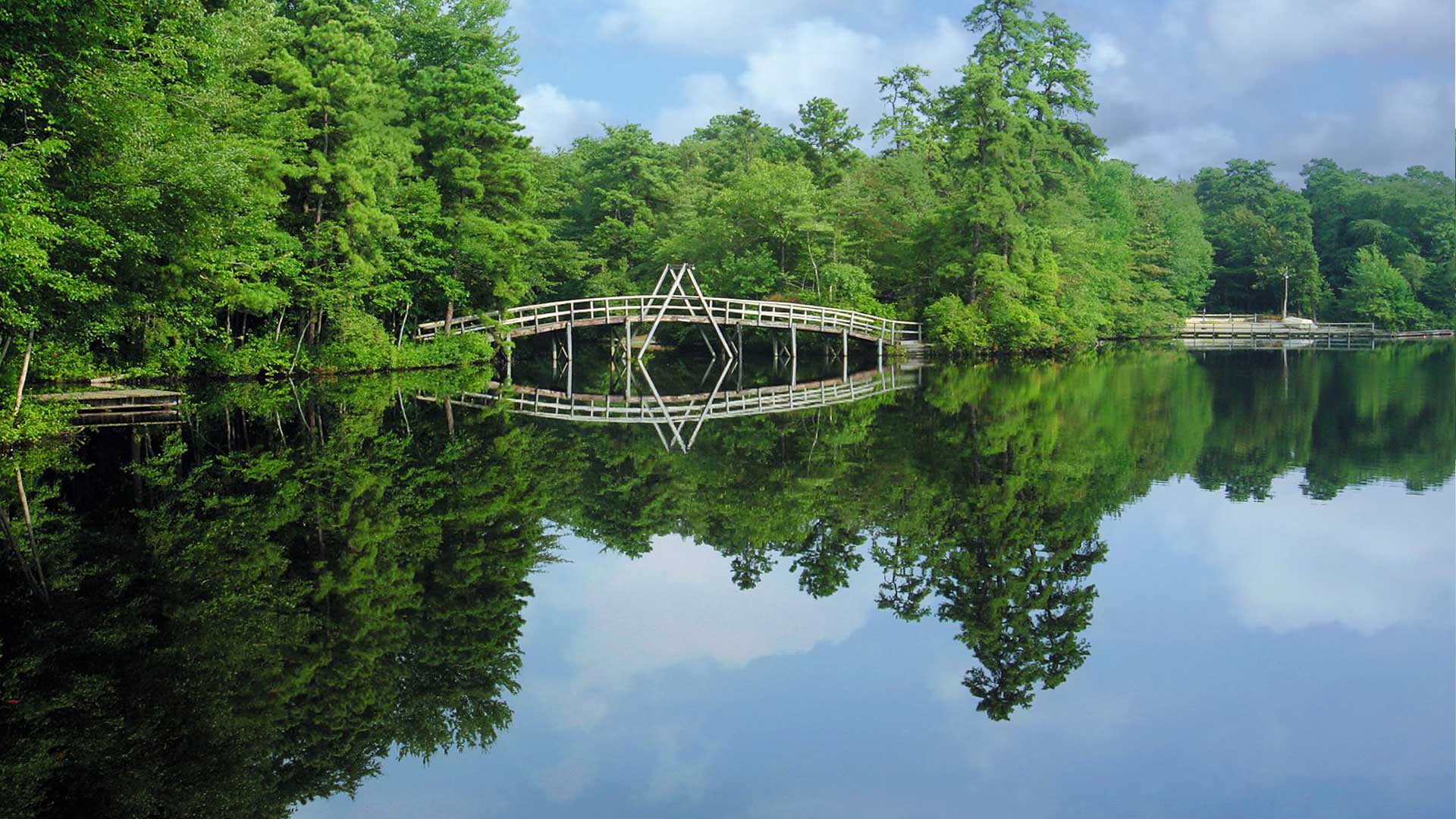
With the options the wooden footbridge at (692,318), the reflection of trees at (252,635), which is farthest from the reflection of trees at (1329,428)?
the wooden footbridge at (692,318)

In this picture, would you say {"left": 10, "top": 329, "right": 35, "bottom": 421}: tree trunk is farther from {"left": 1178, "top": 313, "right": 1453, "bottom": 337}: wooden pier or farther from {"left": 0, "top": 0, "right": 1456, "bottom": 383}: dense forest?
{"left": 1178, "top": 313, "right": 1453, "bottom": 337}: wooden pier

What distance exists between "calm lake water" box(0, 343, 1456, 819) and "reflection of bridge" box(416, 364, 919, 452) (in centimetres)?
457

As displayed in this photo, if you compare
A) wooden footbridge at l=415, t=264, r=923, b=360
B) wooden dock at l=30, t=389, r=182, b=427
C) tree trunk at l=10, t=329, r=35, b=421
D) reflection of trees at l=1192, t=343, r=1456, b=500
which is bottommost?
reflection of trees at l=1192, t=343, r=1456, b=500

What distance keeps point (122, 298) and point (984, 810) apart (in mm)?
17452

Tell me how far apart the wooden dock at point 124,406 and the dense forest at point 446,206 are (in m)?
0.80

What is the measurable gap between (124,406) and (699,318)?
19552 millimetres

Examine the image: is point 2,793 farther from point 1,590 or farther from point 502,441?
point 502,441

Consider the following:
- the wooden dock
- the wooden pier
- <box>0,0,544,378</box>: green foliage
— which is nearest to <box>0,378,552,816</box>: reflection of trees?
<box>0,0,544,378</box>: green foliage

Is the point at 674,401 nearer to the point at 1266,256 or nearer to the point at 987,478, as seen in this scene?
the point at 987,478

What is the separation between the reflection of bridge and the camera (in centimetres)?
2058

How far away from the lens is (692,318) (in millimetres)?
35406

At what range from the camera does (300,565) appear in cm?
899

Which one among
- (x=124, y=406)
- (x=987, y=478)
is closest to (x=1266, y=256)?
(x=987, y=478)

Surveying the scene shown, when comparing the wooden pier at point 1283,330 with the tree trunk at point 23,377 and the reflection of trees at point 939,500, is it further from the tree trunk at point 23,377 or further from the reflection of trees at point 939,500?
the tree trunk at point 23,377
